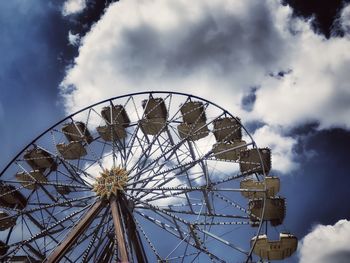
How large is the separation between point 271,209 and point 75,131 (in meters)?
9.59

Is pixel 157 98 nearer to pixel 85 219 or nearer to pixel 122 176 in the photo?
pixel 122 176

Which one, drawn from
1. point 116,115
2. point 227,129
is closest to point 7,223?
point 116,115

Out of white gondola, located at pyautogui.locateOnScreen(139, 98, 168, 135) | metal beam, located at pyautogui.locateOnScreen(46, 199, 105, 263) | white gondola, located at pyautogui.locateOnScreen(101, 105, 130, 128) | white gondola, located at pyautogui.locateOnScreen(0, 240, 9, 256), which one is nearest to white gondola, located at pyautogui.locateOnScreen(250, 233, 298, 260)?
metal beam, located at pyautogui.locateOnScreen(46, 199, 105, 263)

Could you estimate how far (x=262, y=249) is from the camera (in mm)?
16328

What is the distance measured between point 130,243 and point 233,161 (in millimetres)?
6895

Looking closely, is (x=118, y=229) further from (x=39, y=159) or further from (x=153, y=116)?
(x=39, y=159)

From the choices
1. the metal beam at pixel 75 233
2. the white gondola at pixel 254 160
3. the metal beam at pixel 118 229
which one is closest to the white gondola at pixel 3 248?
the metal beam at pixel 75 233

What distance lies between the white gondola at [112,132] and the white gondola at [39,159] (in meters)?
2.76

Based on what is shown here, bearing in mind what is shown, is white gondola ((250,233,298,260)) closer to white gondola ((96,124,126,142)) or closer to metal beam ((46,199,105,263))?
metal beam ((46,199,105,263))

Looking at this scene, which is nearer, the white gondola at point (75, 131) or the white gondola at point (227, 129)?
the white gondola at point (227, 129)

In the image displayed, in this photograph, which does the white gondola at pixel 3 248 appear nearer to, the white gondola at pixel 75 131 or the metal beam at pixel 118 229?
the white gondola at pixel 75 131

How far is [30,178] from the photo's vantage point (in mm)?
19891

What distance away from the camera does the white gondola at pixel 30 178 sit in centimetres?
1879

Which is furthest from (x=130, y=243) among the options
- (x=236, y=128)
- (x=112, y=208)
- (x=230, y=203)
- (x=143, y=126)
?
(x=236, y=128)
